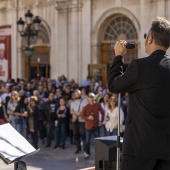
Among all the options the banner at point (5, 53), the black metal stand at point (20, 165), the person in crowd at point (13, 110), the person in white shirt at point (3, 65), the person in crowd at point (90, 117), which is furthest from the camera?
the person in white shirt at point (3, 65)

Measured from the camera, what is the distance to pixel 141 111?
144 inches

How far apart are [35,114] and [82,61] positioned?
9.51 metres

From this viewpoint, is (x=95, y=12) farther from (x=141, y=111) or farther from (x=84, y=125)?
(x=141, y=111)

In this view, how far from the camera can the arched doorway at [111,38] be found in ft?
67.9

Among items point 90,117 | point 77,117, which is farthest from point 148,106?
point 77,117

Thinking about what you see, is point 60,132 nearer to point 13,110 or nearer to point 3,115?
point 13,110

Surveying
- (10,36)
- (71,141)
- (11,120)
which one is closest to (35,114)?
(11,120)

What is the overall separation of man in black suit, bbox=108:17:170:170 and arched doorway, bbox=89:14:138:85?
55.2 feet

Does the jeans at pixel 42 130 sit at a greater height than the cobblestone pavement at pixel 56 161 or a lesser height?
greater

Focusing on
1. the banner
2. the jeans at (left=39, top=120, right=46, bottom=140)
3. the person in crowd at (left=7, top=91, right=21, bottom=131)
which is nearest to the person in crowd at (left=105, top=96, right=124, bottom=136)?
the jeans at (left=39, top=120, right=46, bottom=140)

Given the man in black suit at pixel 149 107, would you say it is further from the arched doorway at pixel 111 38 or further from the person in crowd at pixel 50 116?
the arched doorway at pixel 111 38

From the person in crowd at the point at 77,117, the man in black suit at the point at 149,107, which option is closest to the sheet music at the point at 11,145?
the man in black suit at the point at 149,107

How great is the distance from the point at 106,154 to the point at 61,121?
7525 mm

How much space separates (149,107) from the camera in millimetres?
3633
